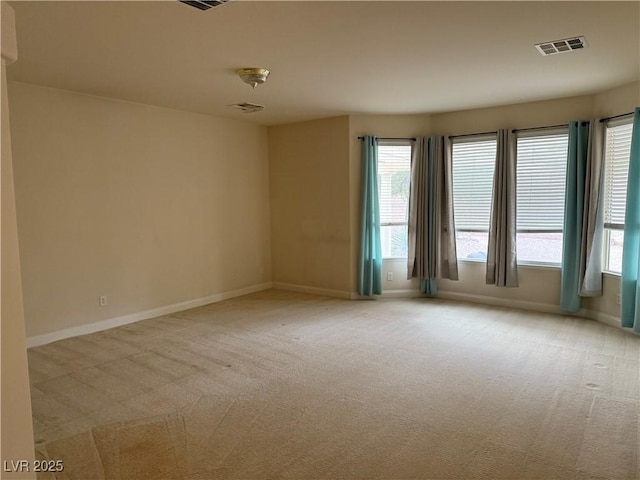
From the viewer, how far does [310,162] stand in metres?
6.52

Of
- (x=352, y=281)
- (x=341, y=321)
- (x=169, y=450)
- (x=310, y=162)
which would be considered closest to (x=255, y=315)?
(x=341, y=321)

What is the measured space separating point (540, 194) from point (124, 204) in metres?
5.06

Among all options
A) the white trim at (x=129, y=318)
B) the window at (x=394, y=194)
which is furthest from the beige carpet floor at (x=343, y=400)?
the window at (x=394, y=194)

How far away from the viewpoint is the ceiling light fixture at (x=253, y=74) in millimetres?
3803

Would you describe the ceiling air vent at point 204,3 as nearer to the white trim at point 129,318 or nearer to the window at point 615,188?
the white trim at point 129,318

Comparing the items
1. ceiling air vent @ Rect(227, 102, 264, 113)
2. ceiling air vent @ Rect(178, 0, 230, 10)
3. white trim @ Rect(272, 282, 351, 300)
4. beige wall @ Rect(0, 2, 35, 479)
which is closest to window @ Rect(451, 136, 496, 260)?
white trim @ Rect(272, 282, 351, 300)

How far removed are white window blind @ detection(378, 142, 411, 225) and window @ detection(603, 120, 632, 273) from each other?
94.8 inches

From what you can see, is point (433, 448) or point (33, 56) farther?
point (33, 56)

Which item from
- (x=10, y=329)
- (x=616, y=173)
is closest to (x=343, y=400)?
(x=10, y=329)

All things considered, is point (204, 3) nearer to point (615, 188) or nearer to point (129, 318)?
point (129, 318)

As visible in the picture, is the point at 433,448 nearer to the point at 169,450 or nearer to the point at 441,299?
the point at 169,450

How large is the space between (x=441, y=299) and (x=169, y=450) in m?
4.53

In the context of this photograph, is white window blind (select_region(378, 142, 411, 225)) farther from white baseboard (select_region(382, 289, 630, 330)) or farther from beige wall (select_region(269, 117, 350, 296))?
white baseboard (select_region(382, 289, 630, 330))

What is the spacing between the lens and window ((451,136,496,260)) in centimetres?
578
